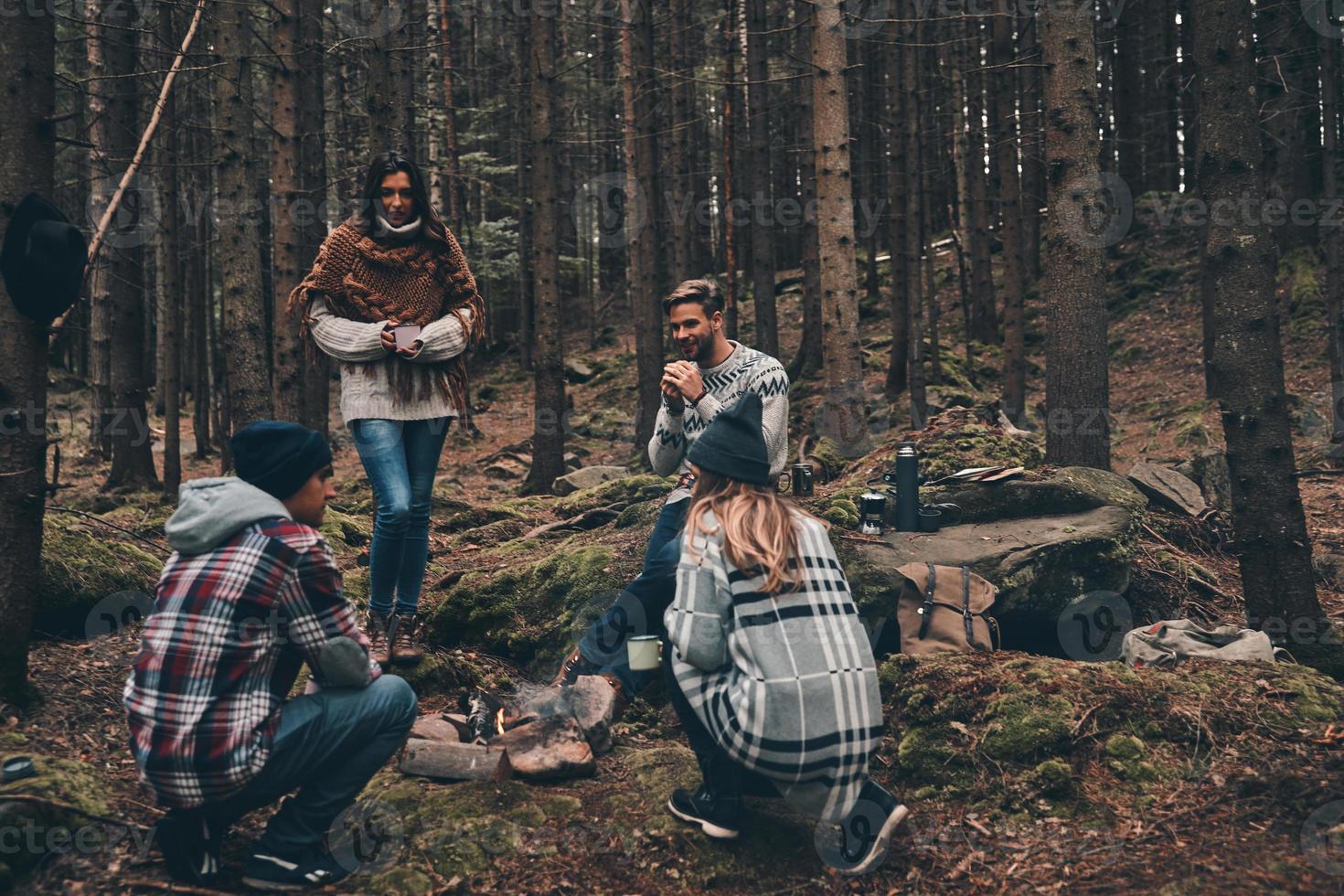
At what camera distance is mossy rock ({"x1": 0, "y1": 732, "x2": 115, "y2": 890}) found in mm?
3232

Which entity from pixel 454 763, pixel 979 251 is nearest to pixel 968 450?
pixel 454 763

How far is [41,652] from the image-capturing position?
15.4ft

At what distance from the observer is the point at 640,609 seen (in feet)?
15.5

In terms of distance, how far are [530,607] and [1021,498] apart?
362 centimetres

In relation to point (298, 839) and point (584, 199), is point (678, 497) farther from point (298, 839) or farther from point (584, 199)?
point (584, 199)

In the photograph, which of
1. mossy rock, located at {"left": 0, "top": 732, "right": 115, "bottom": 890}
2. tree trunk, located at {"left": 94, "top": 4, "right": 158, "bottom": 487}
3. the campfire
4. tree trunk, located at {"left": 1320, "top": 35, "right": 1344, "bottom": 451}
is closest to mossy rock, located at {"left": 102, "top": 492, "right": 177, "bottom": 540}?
tree trunk, located at {"left": 94, "top": 4, "right": 158, "bottom": 487}

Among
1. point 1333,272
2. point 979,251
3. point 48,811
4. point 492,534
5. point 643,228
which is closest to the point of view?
point 48,811

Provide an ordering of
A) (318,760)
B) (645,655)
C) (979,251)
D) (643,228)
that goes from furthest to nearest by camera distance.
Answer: (979,251), (643,228), (645,655), (318,760)

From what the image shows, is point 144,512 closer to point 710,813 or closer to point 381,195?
point 381,195

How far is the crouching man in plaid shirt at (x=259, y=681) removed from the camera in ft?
9.83

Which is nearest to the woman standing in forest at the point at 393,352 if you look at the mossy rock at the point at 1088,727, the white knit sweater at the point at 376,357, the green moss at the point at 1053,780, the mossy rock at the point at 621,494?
the white knit sweater at the point at 376,357

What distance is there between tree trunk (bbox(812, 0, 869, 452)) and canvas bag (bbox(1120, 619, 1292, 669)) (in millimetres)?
3693

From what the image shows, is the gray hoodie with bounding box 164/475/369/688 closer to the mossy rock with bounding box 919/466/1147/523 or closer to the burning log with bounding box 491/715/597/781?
the burning log with bounding box 491/715/597/781

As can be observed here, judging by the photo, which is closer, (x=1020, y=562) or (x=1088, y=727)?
(x=1088, y=727)
